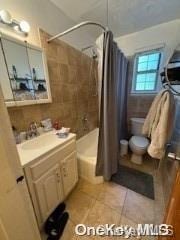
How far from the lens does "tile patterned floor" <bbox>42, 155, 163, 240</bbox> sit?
1.22 m

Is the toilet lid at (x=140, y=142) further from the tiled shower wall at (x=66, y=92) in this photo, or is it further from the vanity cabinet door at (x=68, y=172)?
the vanity cabinet door at (x=68, y=172)

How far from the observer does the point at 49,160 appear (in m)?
1.10

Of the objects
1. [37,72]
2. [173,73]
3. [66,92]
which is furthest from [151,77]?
[37,72]

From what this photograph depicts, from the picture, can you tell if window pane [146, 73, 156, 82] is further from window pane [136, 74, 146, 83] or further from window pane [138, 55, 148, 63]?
window pane [138, 55, 148, 63]

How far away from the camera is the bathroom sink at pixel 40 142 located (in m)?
1.26

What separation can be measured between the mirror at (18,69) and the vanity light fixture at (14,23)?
0.47 ft

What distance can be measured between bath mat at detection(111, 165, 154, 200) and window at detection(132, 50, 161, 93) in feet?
5.60

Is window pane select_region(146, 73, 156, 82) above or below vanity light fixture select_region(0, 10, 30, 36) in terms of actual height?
below

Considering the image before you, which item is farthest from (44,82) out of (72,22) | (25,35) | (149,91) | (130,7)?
(149,91)

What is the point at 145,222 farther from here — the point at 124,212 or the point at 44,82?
the point at 44,82

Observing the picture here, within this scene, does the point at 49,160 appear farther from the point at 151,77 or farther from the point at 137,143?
the point at 151,77

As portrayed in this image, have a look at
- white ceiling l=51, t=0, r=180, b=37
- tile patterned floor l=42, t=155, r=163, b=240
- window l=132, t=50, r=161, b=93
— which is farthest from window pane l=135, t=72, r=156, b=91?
tile patterned floor l=42, t=155, r=163, b=240

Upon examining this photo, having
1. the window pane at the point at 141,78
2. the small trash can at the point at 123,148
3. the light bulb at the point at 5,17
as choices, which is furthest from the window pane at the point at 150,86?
the light bulb at the point at 5,17

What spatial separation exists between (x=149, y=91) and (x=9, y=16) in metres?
2.52
